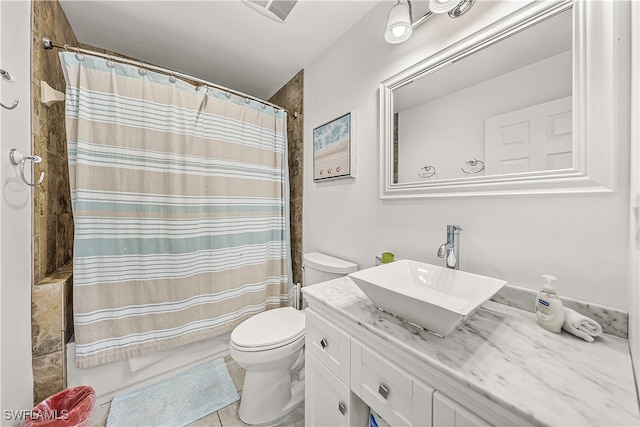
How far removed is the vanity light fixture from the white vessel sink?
42.7 inches

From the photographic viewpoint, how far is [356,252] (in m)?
1.48

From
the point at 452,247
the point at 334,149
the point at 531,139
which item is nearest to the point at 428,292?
the point at 452,247

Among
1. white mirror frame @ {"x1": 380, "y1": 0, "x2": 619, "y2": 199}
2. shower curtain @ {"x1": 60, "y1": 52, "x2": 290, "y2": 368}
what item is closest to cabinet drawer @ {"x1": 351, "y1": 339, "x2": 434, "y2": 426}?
white mirror frame @ {"x1": 380, "y1": 0, "x2": 619, "y2": 199}

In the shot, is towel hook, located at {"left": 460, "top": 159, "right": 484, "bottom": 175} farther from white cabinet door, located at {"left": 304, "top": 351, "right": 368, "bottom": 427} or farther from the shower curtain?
the shower curtain

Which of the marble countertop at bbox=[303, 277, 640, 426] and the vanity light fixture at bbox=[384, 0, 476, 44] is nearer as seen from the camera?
the marble countertop at bbox=[303, 277, 640, 426]

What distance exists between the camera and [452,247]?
931 millimetres

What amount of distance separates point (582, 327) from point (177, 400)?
6.33 feet

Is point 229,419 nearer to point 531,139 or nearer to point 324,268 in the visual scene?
point 324,268

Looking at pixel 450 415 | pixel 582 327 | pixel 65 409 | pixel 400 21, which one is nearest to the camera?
pixel 450 415

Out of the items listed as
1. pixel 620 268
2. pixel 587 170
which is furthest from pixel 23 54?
pixel 620 268

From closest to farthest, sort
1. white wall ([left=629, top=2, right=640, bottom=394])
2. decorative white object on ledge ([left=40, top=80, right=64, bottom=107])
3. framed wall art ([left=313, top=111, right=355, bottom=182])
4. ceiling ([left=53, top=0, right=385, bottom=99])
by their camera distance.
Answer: white wall ([left=629, top=2, right=640, bottom=394])
decorative white object on ledge ([left=40, top=80, right=64, bottom=107])
ceiling ([left=53, top=0, right=385, bottom=99])
framed wall art ([left=313, top=111, right=355, bottom=182])

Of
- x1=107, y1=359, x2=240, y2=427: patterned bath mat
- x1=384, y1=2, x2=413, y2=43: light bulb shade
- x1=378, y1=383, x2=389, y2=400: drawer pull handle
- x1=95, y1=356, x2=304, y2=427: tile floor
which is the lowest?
x1=95, y1=356, x2=304, y2=427: tile floor

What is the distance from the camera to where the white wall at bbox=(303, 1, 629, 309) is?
69 cm

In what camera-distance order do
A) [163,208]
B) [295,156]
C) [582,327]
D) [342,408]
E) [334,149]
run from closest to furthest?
[582,327], [342,408], [163,208], [334,149], [295,156]
